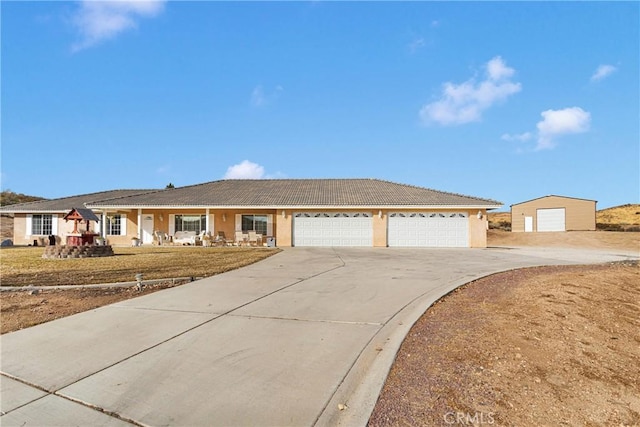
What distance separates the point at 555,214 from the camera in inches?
1452

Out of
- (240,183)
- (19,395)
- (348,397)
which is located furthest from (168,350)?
(240,183)

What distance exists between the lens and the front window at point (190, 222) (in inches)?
979

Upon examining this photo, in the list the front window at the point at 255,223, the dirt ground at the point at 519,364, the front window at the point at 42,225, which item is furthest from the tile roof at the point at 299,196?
the dirt ground at the point at 519,364

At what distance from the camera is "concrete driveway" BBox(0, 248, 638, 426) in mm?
3111

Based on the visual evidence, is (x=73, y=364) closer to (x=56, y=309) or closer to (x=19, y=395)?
(x=19, y=395)

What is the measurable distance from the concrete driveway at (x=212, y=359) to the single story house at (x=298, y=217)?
15641 millimetres

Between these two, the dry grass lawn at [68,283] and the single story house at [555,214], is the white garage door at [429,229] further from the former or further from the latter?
the single story house at [555,214]

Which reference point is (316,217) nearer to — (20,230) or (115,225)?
(115,225)

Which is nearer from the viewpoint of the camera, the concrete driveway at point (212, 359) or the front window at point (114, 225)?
the concrete driveway at point (212, 359)

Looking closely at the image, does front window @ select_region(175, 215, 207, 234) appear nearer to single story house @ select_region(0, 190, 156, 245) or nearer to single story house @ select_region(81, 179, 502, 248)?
single story house @ select_region(81, 179, 502, 248)

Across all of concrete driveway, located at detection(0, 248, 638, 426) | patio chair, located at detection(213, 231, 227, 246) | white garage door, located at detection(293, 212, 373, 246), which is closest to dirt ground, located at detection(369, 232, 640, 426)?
concrete driveway, located at detection(0, 248, 638, 426)

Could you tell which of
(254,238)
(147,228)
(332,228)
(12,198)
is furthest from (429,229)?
(12,198)

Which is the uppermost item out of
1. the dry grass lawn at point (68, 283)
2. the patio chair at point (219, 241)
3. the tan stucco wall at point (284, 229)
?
the tan stucco wall at point (284, 229)

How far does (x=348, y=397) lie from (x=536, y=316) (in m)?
4.12
